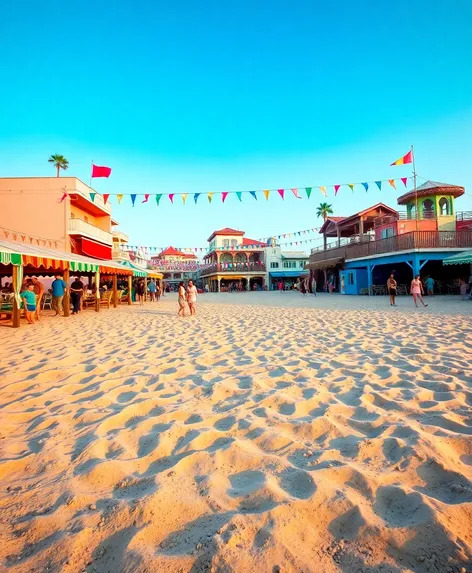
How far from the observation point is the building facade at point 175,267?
55.8 meters

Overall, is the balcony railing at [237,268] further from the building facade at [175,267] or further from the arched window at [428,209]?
the arched window at [428,209]

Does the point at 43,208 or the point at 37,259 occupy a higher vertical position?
the point at 43,208

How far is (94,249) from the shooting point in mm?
23031

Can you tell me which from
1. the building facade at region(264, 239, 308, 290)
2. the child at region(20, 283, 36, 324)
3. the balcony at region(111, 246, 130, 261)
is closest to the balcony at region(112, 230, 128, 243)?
the balcony at region(111, 246, 130, 261)

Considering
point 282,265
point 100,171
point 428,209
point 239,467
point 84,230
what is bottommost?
point 239,467

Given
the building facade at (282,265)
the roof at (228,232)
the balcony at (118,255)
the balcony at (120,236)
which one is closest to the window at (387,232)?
the building facade at (282,265)

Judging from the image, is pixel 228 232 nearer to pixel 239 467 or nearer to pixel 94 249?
pixel 94 249

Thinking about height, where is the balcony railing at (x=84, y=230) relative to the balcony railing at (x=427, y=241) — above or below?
above

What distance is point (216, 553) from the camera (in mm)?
1410

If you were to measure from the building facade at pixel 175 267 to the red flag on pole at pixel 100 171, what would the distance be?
32.7 metres

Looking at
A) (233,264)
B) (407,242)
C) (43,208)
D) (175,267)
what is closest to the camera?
(407,242)

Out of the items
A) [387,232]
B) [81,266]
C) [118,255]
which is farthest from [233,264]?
[81,266]

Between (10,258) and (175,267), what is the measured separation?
4976 centimetres

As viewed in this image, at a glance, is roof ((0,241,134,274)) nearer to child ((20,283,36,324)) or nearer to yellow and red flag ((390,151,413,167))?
child ((20,283,36,324))
